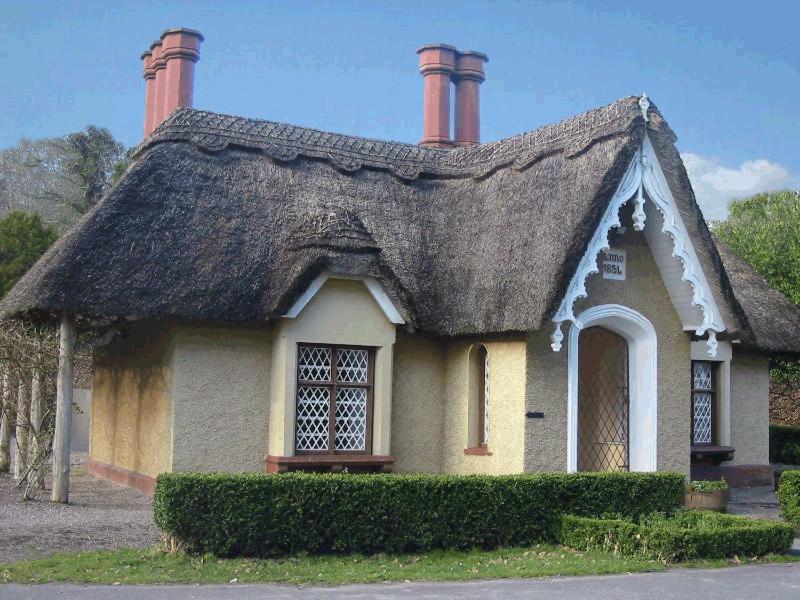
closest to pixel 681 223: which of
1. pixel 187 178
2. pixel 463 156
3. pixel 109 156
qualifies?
pixel 463 156

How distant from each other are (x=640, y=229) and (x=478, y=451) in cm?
449

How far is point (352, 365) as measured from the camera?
54.4ft

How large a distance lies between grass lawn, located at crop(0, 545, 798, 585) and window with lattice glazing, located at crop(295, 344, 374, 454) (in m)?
4.37

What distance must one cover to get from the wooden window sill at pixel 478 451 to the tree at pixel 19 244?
1921cm

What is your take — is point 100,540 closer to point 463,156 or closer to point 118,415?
point 118,415

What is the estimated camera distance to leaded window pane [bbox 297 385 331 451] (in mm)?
16156

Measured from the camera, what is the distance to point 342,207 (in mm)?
17375

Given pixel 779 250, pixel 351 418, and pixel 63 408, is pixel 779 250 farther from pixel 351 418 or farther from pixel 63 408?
pixel 63 408

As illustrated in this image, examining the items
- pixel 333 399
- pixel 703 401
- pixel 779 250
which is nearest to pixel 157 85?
pixel 333 399

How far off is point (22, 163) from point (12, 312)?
127ft

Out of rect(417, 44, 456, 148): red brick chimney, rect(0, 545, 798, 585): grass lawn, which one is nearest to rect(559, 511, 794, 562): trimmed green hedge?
rect(0, 545, 798, 585): grass lawn

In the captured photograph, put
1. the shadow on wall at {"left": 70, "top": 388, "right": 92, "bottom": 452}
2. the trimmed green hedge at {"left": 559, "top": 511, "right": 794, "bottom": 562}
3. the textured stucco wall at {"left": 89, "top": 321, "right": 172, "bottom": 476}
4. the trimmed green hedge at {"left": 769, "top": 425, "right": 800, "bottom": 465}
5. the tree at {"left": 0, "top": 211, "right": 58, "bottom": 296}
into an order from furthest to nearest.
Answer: the tree at {"left": 0, "top": 211, "right": 58, "bottom": 296}, the shadow on wall at {"left": 70, "top": 388, "right": 92, "bottom": 452}, the trimmed green hedge at {"left": 769, "top": 425, "right": 800, "bottom": 465}, the textured stucco wall at {"left": 89, "top": 321, "right": 172, "bottom": 476}, the trimmed green hedge at {"left": 559, "top": 511, "right": 794, "bottom": 562}

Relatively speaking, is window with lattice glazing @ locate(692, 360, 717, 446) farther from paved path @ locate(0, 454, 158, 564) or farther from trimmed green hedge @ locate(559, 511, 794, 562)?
paved path @ locate(0, 454, 158, 564)

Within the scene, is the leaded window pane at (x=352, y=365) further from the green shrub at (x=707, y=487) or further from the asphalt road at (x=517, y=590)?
the asphalt road at (x=517, y=590)
